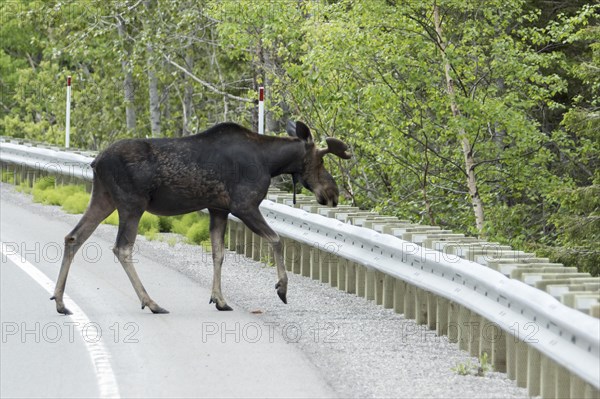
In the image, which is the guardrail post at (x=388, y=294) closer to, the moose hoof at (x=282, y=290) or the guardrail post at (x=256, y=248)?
the moose hoof at (x=282, y=290)

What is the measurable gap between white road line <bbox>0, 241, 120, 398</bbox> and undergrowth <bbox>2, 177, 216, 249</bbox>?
2.26 metres

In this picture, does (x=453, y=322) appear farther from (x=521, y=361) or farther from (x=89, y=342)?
(x=89, y=342)

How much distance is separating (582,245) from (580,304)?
11066mm

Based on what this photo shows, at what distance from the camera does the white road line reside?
8.70 m

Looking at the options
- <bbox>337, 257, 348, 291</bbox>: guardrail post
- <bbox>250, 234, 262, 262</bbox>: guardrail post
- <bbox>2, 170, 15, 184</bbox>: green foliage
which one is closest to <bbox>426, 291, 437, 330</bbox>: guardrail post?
<bbox>337, 257, 348, 291</bbox>: guardrail post

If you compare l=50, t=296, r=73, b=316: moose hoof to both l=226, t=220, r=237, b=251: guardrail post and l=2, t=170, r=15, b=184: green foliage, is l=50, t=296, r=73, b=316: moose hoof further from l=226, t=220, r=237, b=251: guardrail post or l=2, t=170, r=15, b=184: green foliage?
l=2, t=170, r=15, b=184: green foliage

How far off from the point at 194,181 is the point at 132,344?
90.2 inches

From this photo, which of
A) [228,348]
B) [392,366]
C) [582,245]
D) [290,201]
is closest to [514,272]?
[392,366]

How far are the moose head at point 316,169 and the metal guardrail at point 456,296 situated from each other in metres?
0.30

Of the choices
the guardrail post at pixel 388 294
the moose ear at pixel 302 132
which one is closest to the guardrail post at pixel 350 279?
the guardrail post at pixel 388 294

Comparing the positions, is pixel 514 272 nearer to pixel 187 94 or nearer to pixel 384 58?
pixel 384 58

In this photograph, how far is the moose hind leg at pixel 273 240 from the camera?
1191 cm

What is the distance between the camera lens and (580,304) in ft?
25.6

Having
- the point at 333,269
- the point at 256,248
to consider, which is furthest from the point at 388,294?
the point at 256,248
